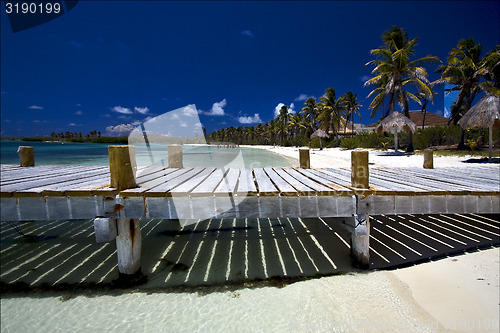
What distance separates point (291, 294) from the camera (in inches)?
134

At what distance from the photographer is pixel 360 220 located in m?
3.50

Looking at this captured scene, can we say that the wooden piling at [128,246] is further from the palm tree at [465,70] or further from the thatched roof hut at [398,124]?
the palm tree at [465,70]

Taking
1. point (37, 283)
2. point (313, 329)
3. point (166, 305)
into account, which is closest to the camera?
point (313, 329)

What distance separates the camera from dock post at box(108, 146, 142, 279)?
10.3 ft

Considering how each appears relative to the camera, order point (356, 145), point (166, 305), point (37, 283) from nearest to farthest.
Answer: point (166, 305) → point (37, 283) → point (356, 145)

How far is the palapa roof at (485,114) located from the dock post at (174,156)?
14142 millimetres

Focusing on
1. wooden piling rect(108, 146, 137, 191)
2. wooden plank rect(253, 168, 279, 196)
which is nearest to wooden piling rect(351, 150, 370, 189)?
wooden plank rect(253, 168, 279, 196)

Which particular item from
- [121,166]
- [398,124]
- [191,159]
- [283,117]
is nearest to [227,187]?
[121,166]

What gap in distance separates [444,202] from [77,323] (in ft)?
17.0

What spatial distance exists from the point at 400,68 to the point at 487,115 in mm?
9071

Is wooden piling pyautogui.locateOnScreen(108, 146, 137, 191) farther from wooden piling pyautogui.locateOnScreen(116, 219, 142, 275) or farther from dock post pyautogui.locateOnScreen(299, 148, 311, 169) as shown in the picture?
dock post pyautogui.locateOnScreen(299, 148, 311, 169)

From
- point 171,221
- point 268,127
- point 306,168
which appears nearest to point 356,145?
point 306,168

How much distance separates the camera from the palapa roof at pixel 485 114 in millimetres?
11144

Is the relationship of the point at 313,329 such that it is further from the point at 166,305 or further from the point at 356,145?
the point at 356,145
